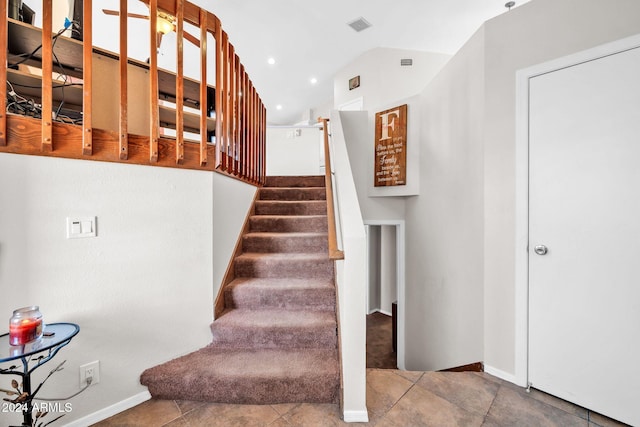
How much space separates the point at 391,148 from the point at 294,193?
4.29 ft

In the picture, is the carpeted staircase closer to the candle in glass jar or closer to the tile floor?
the tile floor

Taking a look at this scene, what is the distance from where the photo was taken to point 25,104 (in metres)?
1.63

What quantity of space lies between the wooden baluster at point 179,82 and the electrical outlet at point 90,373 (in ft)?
3.98

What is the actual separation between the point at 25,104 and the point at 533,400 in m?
3.61

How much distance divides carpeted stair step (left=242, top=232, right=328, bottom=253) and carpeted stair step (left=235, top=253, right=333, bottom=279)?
247 mm

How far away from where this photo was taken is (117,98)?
1.82 m

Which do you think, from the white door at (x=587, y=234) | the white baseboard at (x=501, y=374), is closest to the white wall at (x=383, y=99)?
the white door at (x=587, y=234)

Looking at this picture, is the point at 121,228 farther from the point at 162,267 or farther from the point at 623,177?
the point at 623,177

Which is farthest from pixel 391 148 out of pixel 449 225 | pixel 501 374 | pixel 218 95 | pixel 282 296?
pixel 501 374

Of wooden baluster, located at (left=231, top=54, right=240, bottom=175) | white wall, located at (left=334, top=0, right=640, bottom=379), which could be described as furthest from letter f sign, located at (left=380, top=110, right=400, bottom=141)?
wooden baluster, located at (left=231, top=54, right=240, bottom=175)

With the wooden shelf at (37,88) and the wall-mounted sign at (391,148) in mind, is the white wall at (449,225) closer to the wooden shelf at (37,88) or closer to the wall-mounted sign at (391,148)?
the wall-mounted sign at (391,148)

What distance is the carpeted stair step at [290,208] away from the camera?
3080 mm

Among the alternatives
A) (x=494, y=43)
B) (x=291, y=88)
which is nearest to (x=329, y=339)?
(x=494, y=43)

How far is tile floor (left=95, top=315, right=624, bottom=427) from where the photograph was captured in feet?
4.75
